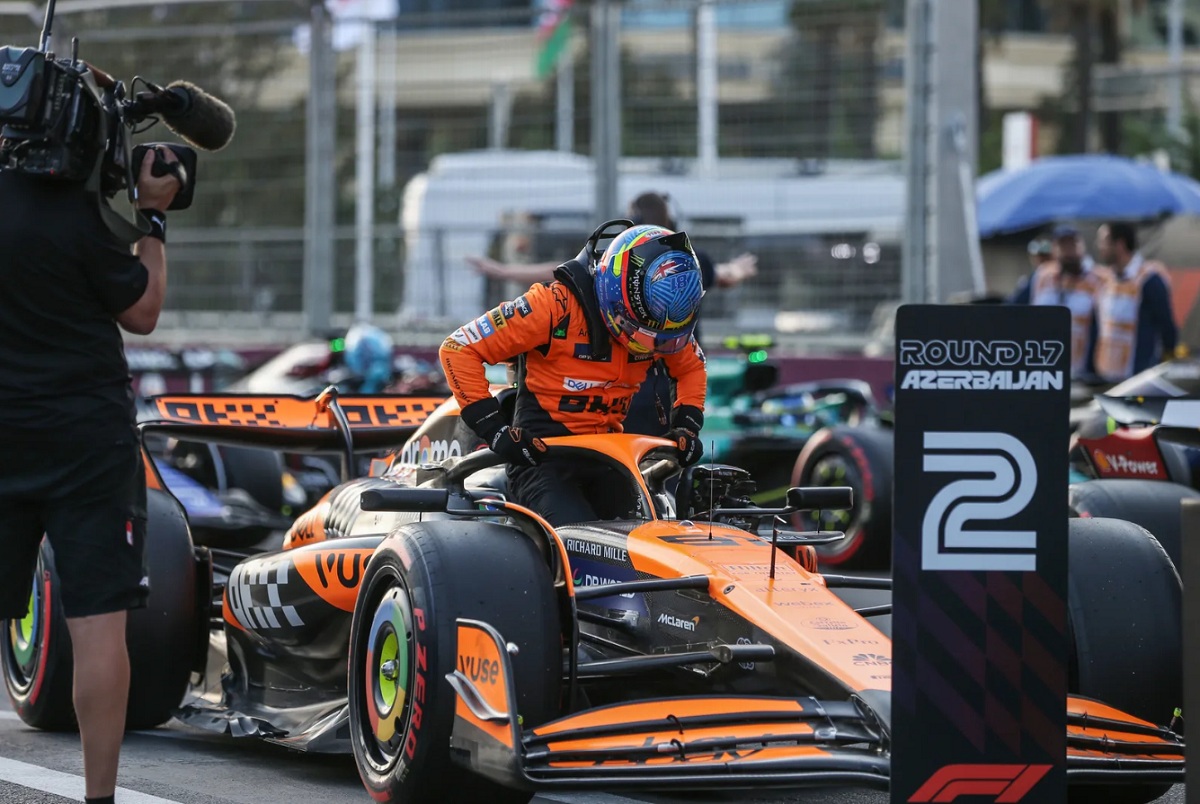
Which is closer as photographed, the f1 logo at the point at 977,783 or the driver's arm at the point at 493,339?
the f1 logo at the point at 977,783

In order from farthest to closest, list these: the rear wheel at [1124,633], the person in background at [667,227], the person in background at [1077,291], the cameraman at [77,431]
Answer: the person in background at [1077,291]
the person in background at [667,227]
the rear wheel at [1124,633]
the cameraman at [77,431]

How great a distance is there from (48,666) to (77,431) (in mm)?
1842

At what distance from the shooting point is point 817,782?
13.2ft

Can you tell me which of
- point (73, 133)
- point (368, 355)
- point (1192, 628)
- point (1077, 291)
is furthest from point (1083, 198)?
point (73, 133)

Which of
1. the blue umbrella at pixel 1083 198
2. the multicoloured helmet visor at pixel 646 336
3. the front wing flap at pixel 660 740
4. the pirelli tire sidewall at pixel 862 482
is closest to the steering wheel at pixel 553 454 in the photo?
the multicoloured helmet visor at pixel 646 336

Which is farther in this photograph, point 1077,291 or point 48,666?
point 1077,291

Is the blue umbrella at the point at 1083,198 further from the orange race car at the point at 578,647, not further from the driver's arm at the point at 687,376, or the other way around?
the orange race car at the point at 578,647

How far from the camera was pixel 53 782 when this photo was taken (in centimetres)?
522

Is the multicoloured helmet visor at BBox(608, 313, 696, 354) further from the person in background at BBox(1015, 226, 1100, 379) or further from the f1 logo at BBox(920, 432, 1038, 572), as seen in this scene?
the person in background at BBox(1015, 226, 1100, 379)

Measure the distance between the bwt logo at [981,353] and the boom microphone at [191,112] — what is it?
79.6 inches

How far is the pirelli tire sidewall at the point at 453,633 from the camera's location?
4523mm

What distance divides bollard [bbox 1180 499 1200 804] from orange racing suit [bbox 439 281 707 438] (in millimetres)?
2412

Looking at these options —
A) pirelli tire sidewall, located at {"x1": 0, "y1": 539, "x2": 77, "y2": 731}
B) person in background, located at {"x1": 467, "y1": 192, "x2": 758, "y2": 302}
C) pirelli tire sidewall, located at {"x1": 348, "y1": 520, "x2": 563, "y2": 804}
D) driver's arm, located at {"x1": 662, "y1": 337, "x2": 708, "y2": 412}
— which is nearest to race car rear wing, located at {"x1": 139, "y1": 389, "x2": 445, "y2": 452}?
pirelli tire sidewall, located at {"x1": 0, "y1": 539, "x2": 77, "y2": 731}

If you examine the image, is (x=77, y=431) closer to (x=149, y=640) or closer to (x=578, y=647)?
(x=578, y=647)
